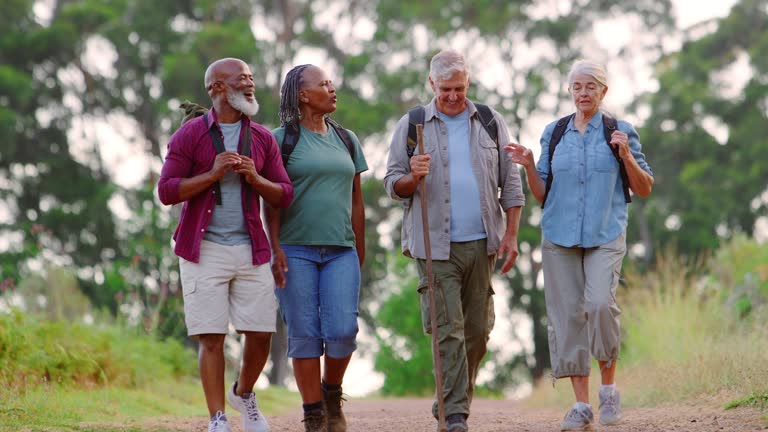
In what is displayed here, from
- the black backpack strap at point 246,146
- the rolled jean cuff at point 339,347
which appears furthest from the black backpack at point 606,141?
the black backpack strap at point 246,146

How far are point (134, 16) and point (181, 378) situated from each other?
15.4m

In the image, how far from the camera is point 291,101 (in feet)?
23.6

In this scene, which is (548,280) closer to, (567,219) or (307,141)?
(567,219)

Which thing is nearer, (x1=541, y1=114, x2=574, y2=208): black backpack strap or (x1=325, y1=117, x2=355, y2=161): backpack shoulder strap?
(x1=325, y1=117, x2=355, y2=161): backpack shoulder strap

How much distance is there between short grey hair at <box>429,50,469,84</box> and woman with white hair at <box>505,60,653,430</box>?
761 mm

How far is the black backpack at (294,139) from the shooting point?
7.07 m

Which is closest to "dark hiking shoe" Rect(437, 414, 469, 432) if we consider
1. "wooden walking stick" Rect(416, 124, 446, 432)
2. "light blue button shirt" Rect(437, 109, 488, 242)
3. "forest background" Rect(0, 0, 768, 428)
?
"wooden walking stick" Rect(416, 124, 446, 432)

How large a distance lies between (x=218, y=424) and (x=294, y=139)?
1762 mm

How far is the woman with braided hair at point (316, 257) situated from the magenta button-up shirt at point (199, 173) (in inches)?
7.8

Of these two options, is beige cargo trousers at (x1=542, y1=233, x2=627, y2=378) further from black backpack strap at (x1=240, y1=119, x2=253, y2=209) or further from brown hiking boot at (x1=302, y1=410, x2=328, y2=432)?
black backpack strap at (x1=240, y1=119, x2=253, y2=209)

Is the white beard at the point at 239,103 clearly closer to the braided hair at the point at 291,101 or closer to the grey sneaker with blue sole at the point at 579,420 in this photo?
the braided hair at the point at 291,101

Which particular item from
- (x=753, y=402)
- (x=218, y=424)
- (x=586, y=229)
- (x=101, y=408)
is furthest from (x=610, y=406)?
(x=101, y=408)

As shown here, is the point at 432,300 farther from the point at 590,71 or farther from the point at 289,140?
the point at 590,71

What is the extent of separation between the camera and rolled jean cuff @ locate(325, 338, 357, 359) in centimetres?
691
